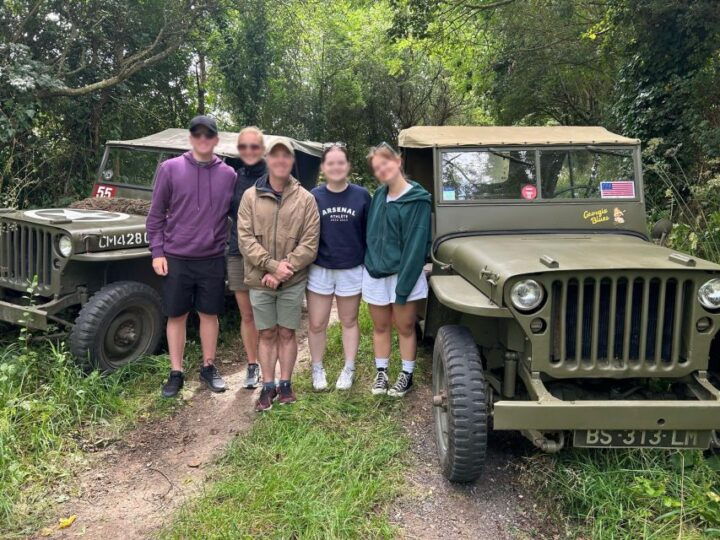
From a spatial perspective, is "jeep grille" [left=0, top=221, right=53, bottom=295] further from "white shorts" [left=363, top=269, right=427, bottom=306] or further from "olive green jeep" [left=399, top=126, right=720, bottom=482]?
"olive green jeep" [left=399, top=126, right=720, bottom=482]

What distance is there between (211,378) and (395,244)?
1776 mm

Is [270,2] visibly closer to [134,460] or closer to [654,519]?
[134,460]

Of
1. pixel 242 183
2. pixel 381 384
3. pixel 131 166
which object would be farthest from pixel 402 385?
pixel 131 166

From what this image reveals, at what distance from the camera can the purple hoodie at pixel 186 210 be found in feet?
12.9

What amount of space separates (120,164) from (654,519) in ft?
18.3

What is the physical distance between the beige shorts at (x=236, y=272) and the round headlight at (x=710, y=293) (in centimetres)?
276

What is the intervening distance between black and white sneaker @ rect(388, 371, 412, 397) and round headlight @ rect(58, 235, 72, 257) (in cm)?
257

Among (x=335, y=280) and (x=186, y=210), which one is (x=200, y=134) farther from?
(x=335, y=280)

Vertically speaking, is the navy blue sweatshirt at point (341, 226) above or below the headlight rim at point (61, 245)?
above

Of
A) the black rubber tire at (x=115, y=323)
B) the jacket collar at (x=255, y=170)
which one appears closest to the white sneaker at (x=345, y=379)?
the jacket collar at (x=255, y=170)

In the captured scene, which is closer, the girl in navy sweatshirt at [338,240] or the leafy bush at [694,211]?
the girl in navy sweatshirt at [338,240]

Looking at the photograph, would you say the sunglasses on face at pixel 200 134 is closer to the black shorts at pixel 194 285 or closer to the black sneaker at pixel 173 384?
the black shorts at pixel 194 285

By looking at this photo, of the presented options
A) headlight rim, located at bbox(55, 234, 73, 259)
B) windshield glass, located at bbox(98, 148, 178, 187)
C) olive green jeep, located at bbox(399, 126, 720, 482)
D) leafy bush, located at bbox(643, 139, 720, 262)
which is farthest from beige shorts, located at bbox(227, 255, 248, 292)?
leafy bush, located at bbox(643, 139, 720, 262)

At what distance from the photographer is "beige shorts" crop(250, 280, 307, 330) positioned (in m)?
3.77
